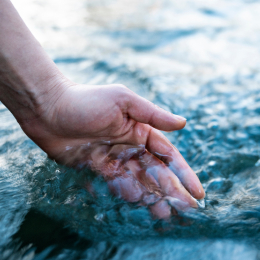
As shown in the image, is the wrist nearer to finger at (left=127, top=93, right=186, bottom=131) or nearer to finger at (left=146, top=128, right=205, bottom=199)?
finger at (left=127, top=93, right=186, bottom=131)

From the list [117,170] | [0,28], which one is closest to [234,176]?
[117,170]

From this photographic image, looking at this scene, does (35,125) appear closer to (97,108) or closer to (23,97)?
(23,97)

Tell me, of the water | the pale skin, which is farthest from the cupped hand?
the water

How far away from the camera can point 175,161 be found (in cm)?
212

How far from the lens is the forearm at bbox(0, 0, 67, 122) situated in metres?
2.03

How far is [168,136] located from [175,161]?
987 mm

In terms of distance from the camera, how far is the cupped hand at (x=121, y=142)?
6.56 feet

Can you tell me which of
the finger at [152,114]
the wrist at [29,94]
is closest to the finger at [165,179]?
the finger at [152,114]

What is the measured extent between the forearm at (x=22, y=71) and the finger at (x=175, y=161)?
889 mm

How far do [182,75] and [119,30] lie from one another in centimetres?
225

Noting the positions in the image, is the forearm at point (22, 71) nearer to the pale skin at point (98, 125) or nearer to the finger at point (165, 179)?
the pale skin at point (98, 125)

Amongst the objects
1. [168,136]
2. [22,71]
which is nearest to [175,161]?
[168,136]

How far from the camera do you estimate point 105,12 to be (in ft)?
22.2

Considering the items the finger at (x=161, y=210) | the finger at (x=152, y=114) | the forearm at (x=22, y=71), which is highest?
the forearm at (x=22, y=71)
